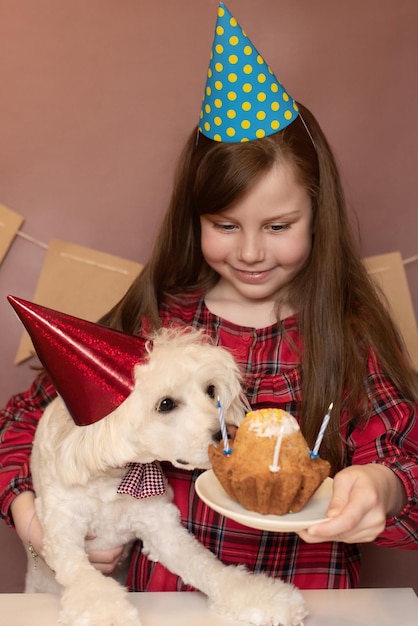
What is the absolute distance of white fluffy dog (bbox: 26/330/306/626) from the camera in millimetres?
1090

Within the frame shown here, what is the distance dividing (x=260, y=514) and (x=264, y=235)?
1.87ft

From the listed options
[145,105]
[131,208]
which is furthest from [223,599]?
[145,105]

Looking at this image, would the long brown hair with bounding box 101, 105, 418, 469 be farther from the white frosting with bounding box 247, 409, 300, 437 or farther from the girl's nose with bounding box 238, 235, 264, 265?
A: the white frosting with bounding box 247, 409, 300, 437

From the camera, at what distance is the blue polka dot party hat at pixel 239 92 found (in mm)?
1312

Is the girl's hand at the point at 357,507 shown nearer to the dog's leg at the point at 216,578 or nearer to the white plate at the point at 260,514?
the white plate at the point at 260,514

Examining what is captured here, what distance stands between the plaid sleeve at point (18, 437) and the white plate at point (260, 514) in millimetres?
483

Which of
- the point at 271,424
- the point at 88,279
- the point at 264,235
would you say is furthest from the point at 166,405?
the point at 88,279

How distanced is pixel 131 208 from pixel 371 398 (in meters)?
0.84

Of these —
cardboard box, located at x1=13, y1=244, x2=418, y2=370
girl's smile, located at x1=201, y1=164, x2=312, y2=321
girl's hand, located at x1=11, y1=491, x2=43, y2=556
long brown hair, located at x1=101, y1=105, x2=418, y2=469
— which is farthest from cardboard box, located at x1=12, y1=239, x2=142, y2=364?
girl's hand, located at x1=11, y1=491, x2=43, y2=556

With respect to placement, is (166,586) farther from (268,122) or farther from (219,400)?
(268,122)

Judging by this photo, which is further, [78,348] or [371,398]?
[371,398]

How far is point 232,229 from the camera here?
141 centimetres

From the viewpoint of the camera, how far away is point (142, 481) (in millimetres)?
1215

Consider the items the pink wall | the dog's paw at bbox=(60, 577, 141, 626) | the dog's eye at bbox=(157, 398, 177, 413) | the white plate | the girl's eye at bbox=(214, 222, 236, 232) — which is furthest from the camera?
the pink wall
